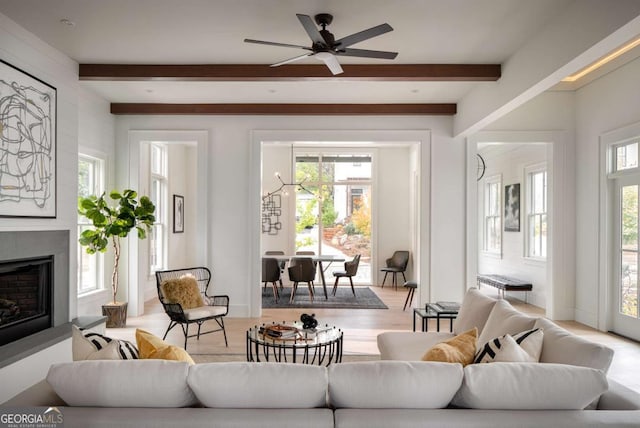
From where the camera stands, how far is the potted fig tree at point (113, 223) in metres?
4.98

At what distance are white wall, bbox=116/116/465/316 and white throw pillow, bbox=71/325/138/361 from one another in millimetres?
4006

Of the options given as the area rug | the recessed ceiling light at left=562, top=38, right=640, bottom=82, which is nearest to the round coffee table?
the area rug

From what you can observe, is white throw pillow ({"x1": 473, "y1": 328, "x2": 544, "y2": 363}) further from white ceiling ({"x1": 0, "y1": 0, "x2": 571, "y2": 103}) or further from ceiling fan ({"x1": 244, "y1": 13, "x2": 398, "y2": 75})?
white ceiling ({"x1": 0, "y1": 0, "x2": 571, "y2": 103})

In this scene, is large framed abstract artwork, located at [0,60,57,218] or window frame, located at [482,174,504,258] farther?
window frame, located at [482,174,504,258]

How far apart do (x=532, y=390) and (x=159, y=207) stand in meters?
6.90

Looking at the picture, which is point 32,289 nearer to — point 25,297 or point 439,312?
point 25,297

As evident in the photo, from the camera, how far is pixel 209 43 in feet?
12.7

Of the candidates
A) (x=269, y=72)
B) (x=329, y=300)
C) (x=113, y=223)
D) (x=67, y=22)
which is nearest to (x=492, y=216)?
(x=329, y=300)

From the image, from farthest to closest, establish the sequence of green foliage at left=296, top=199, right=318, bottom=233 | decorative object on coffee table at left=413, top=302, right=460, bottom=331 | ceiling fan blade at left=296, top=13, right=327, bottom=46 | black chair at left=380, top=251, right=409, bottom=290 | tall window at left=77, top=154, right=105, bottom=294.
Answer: green foliage at left=296, top=199, right=318, bottom=233 → black chair at left=380, top=251, right=409, bottom=290 → tall window at left=77, top=154, right=105, bottom=294 → decorative object on coffee table at left=413, top=302, right=460, bottom=331 → ceiling fan blade at left=296, top=13, right=327, bottom=46

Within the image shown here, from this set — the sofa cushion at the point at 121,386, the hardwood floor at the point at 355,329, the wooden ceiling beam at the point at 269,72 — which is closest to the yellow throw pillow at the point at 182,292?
the hardwood floor at the point at 355,329

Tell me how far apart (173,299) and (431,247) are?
3.40m

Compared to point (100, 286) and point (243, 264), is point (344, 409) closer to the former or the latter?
point (243, 264)

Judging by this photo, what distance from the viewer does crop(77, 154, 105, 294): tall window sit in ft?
17.9

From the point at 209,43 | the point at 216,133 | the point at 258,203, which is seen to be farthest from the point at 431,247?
the point at 209,43
